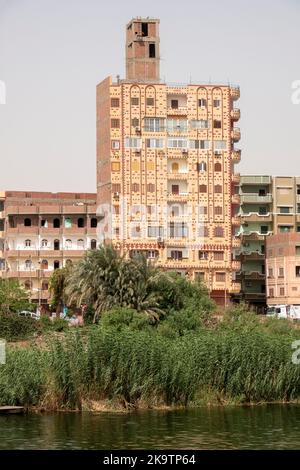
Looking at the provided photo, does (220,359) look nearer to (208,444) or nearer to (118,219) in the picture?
(208,444)

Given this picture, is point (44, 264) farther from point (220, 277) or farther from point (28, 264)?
point (220, 277)

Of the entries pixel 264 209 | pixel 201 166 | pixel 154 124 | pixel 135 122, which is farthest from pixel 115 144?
pixel 264 209

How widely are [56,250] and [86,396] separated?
48228mm

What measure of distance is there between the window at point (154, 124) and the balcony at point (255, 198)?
13.5 m

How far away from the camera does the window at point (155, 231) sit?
80.7 meters

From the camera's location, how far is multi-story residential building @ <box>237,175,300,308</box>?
9100 cm

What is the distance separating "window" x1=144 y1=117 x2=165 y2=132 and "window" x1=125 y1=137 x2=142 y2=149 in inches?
38.6

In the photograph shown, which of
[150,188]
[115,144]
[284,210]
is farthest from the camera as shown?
[284,210]

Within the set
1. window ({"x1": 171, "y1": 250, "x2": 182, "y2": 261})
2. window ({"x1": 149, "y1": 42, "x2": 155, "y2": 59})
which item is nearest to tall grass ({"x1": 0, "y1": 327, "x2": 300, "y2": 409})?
window ({"x1": 171, "y1": 250, "x2": 182, "y2": 261})

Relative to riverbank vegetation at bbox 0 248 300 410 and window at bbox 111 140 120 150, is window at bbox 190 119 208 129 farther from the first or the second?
riverbank vegetation at bbox 0 248 300 410

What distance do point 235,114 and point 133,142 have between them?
7.26 meters

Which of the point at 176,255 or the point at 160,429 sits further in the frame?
the point at 176,255

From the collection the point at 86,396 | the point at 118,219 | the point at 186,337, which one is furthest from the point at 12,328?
the point at 118,219

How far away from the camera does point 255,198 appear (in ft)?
303
